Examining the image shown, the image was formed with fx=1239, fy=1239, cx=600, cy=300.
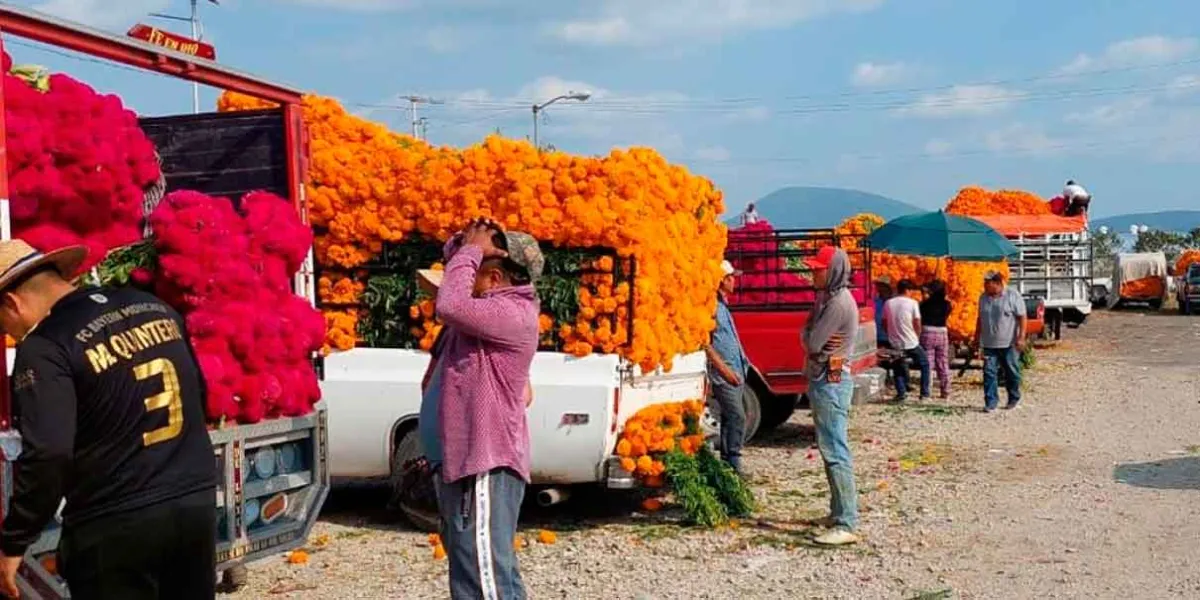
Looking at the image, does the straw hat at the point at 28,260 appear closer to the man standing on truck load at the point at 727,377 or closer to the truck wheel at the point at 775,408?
the man standing on truck load at the point at 727,377

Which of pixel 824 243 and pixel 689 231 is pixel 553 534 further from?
pixel 824 243

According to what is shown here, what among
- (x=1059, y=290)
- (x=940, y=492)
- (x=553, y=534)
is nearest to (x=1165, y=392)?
(x=1059, y=290)

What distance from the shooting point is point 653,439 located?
830cm

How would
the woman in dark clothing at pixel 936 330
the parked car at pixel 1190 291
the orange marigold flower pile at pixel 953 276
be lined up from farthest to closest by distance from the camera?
the parked car at pixel 1190 291 → the orange marigold flower pile at pixel 953 276 → the woman in dark clothing at pixel 936 330

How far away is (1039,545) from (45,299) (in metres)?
6.31

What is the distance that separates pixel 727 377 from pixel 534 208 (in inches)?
90.1

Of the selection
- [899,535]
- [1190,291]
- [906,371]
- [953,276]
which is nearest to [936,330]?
[906,371]

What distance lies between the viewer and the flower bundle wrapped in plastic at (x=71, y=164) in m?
5.18

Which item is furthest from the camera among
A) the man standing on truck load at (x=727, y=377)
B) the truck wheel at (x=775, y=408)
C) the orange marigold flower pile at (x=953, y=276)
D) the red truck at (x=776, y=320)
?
the orange marigold flower pile at (x=953, y=276)

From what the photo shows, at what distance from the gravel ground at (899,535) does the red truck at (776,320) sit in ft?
1.83

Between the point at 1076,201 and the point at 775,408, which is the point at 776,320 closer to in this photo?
the point at 775,408

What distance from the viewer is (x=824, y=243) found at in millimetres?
12914

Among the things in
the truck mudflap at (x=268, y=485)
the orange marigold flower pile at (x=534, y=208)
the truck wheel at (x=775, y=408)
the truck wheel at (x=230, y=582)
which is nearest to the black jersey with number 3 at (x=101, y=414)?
the truck mudflap at (x=268, y=485)

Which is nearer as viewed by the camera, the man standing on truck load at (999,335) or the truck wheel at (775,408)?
the truck wheel at (775,408)
